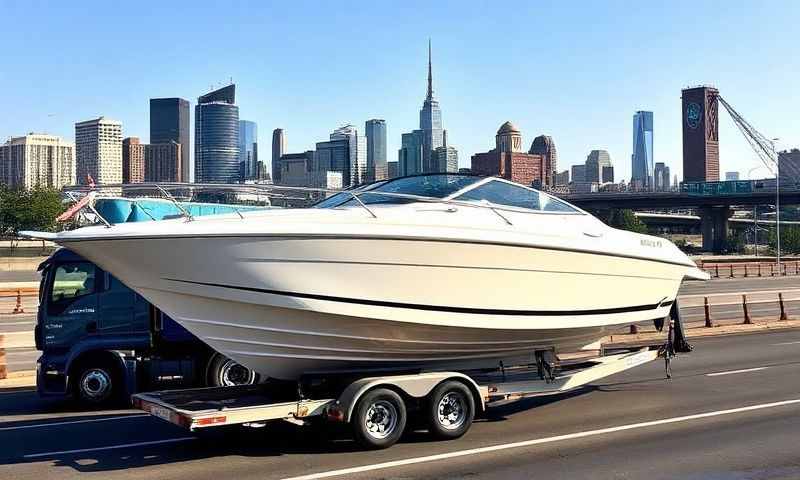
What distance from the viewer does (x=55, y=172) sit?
153875mm


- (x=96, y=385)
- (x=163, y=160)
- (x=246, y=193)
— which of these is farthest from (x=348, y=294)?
(x=163, y=160)

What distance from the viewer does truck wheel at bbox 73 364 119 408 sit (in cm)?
1082

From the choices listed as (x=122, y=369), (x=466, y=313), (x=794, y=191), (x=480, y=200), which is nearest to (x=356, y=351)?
(x=466, y=313)

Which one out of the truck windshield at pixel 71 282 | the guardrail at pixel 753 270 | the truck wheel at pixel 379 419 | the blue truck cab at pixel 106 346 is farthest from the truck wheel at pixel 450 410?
the guardrail at pixel 753 270

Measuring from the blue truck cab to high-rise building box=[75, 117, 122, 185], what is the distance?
13012 centimetres

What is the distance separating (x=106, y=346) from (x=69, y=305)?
1.04 m

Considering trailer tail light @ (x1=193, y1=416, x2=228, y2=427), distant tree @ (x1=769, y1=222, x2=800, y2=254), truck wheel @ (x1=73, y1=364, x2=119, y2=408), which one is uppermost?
distant tree @ (x1=769, y1=222, x2=800, y2=254)

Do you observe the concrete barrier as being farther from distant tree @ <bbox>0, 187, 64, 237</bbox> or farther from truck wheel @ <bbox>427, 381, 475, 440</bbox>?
distant tree @ <bbox>0, 187, 64, 237</bbox>

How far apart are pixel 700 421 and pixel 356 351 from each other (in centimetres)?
423

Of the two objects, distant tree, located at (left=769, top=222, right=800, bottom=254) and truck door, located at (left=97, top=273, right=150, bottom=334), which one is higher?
distant tree, located at (left=769, top=222, right=800, bottom=254)

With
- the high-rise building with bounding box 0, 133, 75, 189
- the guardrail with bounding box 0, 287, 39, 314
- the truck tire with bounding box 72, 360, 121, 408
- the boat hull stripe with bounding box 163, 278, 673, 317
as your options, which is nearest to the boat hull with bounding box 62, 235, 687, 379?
the boat hull stripe with bounding box 163, 278, 673, 317

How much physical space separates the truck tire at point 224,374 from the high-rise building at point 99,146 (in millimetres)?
131230

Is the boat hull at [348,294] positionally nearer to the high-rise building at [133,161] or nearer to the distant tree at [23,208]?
the distant tree at [23,208]

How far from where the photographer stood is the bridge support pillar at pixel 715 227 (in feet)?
326
